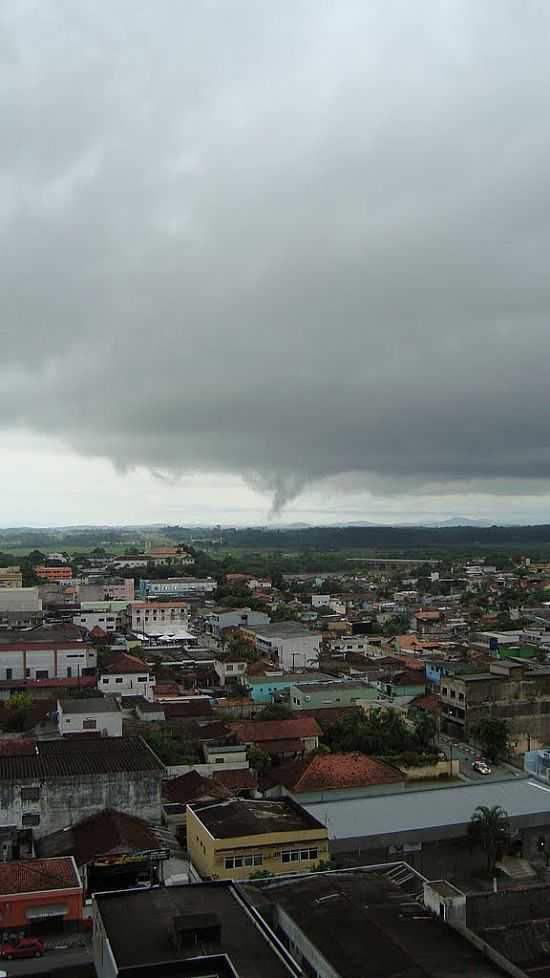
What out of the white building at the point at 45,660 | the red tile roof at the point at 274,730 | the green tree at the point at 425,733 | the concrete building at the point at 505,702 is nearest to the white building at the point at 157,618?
the white building at the point at 45,660

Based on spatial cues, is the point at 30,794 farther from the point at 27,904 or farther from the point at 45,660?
the point at 45,660

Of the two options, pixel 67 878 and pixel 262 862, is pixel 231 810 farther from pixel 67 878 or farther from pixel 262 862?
pixel 67 878

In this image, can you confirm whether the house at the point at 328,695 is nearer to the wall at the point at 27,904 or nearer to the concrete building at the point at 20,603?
the wall at the point at 27,904

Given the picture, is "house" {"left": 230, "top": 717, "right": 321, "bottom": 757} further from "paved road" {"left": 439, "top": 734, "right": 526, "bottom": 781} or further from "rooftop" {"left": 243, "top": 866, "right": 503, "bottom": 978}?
"rooftop" {"left": 243, "top": 866, "right": 503, "bottom": 978}

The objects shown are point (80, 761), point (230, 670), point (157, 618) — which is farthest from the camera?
point (157, 618)

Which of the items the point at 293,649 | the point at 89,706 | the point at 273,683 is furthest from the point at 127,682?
the point at 293,649

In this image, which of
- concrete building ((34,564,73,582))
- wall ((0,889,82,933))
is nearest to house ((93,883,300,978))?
wall ((0,889,82,933))
